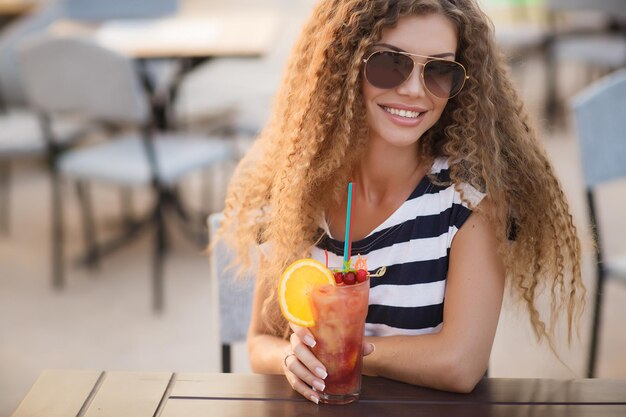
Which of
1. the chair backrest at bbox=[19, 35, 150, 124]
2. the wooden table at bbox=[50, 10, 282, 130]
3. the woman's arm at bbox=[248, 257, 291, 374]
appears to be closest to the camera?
the woman's arm at bbox=[248, 257, 291, 374]

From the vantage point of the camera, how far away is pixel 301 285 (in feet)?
3.69

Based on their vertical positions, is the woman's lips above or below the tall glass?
above

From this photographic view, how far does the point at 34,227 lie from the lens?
3713 millimetres

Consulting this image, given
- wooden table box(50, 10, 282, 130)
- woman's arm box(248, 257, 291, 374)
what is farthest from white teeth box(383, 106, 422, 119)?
wooden table box(50, 10, 282, 130)

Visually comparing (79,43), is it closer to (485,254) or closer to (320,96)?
(320,96)

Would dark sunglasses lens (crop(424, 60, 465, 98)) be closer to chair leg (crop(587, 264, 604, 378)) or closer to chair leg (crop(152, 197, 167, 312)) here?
chair leg (crop(587, 264, 604, 378))

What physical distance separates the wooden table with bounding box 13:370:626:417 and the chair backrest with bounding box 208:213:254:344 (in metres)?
0.35

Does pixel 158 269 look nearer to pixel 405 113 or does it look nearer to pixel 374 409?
pixel 405 113

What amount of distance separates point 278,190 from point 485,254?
357mm

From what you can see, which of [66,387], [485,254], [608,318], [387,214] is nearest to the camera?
[66,387]

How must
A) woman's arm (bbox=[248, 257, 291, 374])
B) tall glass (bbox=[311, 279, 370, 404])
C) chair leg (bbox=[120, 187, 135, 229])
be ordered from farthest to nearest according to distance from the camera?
chair leg (bbox=[120, 187, 135, 229]) → woman's arm (bbox=[248, 257, 291, 374]) → tall glass (bbox=[311, 279, 370, 404])

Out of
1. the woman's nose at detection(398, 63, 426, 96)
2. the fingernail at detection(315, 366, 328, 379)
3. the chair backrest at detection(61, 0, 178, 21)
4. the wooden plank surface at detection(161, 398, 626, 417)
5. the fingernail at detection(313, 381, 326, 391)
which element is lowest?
the wooden plank surface at detection(161, 398, 626, 417)

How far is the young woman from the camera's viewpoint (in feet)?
4.32

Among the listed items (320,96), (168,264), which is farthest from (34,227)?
(320,96)
